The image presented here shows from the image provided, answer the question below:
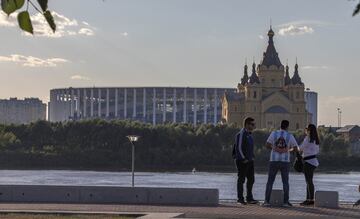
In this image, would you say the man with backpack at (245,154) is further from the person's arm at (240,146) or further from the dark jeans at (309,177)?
the dark jeans at (309,177)

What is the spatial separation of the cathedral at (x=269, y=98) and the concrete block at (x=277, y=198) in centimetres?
13203

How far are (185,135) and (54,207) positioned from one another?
10058 cm

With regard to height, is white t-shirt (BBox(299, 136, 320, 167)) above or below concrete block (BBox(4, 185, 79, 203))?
above

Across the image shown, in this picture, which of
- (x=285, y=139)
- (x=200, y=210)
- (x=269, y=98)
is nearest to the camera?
(x=200, y=210)

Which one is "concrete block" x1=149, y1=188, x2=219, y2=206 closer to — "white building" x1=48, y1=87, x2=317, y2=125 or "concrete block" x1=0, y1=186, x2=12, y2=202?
"concrete block" x1=0, y1=186, x2=12, y2=202

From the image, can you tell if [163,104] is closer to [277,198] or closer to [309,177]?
[277,198]

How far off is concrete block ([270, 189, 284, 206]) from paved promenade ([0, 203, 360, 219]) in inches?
12.2

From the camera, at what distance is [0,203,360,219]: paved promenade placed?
471 inches

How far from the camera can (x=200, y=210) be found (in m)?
13.2

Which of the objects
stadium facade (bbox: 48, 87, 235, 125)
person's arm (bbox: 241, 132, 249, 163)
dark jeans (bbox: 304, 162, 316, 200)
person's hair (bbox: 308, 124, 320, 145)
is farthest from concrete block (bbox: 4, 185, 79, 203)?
stadium facade (bbox: 48, 87, 235, 125)

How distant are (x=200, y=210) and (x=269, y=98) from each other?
5372 inches

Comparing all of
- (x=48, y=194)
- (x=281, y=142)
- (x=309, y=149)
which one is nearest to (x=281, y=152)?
(x=281, y=142)

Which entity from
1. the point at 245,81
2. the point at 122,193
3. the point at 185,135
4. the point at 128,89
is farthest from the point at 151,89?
the point at 122,193

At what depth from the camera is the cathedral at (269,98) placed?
148 m
